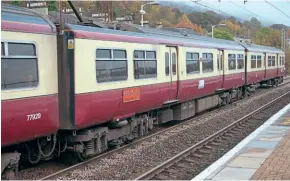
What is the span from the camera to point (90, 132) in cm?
935

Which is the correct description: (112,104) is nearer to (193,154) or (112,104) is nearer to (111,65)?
(111,65)

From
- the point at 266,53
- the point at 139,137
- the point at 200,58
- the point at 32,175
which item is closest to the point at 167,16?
the point at 266,53

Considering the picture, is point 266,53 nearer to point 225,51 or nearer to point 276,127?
point 225,51

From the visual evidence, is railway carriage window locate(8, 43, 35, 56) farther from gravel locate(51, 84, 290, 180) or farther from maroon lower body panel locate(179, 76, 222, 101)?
maroon lower body panel locate(179, 76, 222, 101)

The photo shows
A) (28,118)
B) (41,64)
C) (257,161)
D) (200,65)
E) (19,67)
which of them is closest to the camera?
(19,67)

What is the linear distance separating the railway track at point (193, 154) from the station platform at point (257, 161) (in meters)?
0.98

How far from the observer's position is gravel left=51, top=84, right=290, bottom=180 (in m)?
8.74

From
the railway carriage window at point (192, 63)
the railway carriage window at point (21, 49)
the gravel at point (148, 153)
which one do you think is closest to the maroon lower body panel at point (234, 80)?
the gravel at point (148, 153)

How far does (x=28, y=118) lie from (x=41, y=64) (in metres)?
1.01

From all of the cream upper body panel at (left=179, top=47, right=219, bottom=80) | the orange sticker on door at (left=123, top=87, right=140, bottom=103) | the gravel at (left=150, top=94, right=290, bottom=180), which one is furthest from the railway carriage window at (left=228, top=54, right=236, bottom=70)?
the orange sticker on door at (left=123, top=87, right=140, bottom=103)

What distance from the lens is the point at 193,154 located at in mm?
10688

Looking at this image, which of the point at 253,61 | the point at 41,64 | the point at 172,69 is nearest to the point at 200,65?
the point at 172,69

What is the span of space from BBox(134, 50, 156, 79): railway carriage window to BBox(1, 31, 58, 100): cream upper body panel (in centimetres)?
334

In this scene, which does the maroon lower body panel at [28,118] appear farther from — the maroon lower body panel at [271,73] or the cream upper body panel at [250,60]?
the maroon lower body panel at [271,73]
